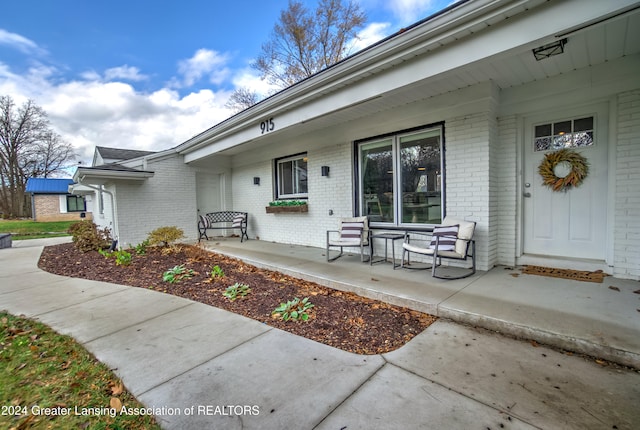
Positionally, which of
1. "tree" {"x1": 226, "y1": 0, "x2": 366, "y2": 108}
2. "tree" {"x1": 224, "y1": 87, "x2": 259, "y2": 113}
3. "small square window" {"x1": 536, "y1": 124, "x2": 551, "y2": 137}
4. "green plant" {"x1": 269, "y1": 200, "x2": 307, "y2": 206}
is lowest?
"green plant" {"x1": 269, "y1": 200, "x2": 307, "y2": 206}

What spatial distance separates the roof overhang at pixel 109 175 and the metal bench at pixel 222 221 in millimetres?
1854

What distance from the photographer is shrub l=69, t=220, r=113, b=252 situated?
6953 millimetres

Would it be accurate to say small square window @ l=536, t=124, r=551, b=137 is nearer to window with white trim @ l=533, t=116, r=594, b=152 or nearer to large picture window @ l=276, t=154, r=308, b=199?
window with white trim @ l=533, t=116, r=594, b=152

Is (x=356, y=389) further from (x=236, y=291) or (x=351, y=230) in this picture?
(x=351, y=230)

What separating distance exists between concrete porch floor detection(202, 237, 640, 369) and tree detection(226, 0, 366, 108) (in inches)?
383

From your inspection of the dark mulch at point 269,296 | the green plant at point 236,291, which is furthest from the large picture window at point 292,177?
the green plant at point 236,291

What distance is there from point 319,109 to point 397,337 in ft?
11.3

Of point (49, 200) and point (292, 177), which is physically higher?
point (49, 200)

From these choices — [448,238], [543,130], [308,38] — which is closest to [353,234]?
[448,238]

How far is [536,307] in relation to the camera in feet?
8.68

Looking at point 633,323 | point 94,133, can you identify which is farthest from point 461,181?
point 94,133

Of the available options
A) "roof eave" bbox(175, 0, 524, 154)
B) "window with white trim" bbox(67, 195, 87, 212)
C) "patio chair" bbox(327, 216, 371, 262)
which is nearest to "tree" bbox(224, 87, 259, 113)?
"roof eave" bbox(175, 0, 524, 154)

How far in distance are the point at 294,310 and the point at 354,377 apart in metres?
1.26

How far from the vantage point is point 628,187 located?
328 centimetres
